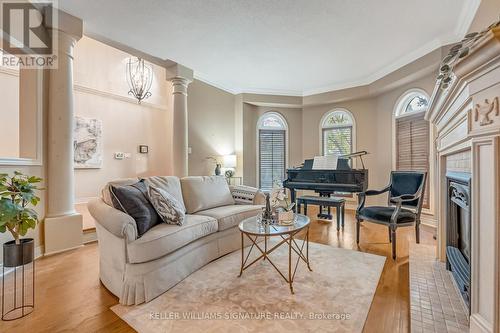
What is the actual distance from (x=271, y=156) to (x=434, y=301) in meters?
4.88

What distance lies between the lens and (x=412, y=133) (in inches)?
178

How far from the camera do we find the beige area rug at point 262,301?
1.56 m

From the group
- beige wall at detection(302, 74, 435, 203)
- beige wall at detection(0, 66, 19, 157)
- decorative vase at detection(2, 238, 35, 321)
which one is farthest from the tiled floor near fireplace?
beige wall at detection(0, 66, 19, 157)

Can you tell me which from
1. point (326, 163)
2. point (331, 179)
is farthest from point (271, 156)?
point (331, 179)

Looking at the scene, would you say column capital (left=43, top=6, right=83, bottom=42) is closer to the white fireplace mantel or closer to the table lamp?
the table lamp

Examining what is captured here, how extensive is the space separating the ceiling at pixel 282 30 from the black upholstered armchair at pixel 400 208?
6.67ft

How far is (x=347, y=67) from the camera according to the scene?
4566 millimetres

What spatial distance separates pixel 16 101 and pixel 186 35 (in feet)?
11.2

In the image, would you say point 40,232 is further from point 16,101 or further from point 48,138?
point 16,101

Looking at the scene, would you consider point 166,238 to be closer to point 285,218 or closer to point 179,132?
point 285,218

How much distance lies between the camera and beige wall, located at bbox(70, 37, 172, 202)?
4812 millimetres

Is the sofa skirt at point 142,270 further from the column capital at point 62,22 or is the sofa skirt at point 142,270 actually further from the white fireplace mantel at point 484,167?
the column capital at point 62,22

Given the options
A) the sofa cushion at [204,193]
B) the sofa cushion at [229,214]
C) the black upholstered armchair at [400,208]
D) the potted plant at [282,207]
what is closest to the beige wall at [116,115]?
the sofa cushion at [204,193]

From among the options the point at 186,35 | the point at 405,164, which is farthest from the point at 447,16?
the point at 186,35
